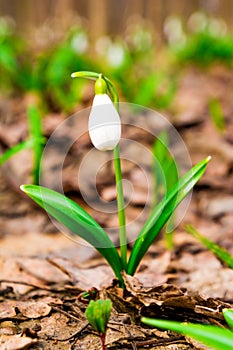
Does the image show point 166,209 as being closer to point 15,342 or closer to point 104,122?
point 104,122

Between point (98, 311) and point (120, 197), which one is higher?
point (120, 197)

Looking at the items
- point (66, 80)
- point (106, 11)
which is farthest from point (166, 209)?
point (106, 11)

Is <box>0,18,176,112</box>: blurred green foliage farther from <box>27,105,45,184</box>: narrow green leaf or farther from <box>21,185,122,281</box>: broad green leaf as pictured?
<box>21,185,122,281</box>: broad green leaf

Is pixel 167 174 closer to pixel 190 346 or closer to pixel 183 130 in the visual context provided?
pixel 190 346

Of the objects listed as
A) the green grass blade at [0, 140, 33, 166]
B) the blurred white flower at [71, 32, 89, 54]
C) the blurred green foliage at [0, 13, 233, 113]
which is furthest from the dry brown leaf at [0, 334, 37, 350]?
the blurred white flower at [71, 32, 89, 54]

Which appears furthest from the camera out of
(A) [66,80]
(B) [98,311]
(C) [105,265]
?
(A) [66,80]
